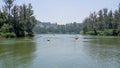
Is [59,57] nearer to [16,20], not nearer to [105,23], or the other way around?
[16,20]

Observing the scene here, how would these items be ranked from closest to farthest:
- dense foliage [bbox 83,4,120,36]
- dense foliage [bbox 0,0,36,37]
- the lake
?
the lake → dense foliage [bbox 0,0,36,37] → dense foliage [bbox 83,4,120,36]

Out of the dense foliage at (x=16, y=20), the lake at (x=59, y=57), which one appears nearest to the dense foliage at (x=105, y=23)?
the dense foliage at (x=16, y=20)

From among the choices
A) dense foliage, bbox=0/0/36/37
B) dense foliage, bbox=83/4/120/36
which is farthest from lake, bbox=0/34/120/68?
dense foliage, bbox=83/4/120/36

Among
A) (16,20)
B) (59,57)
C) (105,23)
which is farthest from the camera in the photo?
(105,23)

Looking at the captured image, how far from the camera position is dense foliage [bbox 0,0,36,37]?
277ft

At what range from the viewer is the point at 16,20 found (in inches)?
3693

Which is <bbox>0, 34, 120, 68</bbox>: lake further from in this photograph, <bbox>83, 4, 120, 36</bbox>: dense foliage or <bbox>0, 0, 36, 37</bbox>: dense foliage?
<bbox>83, 4, 120, 36</bbox>: dense foliage

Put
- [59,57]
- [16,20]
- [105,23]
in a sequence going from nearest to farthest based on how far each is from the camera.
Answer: [59,57] < [16,20] < [105,23]

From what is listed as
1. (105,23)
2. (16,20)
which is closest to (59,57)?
(16,20)

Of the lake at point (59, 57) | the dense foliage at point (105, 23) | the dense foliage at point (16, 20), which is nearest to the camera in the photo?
the lake at point (59, 57)

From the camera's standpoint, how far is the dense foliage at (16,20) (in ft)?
277

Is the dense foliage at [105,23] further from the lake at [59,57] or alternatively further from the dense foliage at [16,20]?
the lake at [59,57]

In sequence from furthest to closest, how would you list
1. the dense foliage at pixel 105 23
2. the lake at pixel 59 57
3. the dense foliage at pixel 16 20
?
the dense foliage at pixel 105 23, the dense foliage at pixel 16 20, the lake at pixel 59 57

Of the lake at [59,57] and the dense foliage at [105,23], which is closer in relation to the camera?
the lake at [59,57]
